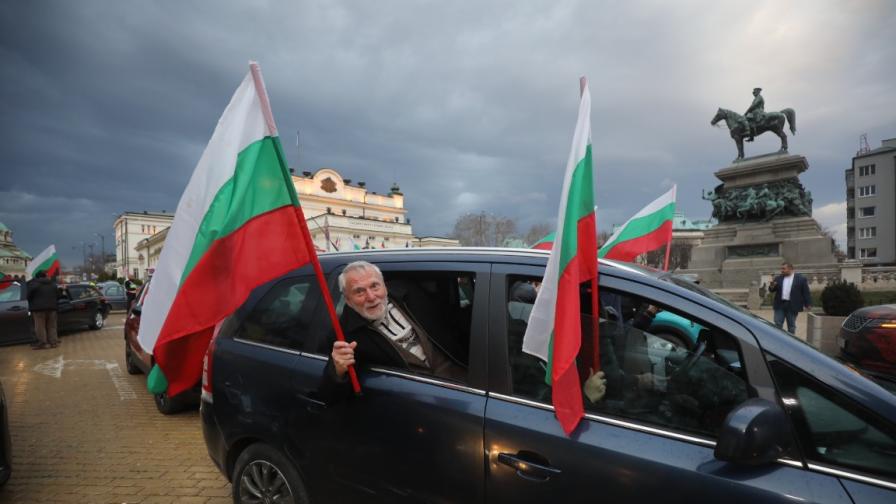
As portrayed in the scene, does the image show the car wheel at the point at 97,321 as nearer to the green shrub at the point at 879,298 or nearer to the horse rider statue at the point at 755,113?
the green shrub at the point at 879,298

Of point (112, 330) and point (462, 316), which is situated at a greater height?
point (462, 316)

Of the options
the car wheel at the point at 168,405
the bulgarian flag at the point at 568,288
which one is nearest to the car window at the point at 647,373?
the bulgarian flag at the point at 568,288

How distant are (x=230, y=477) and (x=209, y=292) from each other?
59.6 inches

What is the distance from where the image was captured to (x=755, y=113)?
2275 centimetres

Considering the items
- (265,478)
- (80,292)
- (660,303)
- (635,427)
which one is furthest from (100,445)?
(80,292)

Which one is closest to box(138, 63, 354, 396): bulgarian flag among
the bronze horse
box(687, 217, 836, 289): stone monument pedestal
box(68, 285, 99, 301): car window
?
box(68, 285, 99, 301): car window

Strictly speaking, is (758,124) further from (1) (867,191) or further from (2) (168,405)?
(1) (867,191)

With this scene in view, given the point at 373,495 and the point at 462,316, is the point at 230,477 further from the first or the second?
the point at 462,316

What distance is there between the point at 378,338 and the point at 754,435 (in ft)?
5.27

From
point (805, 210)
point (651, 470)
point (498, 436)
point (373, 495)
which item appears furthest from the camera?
point (805, 210)

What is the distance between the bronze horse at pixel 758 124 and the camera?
21969 mm

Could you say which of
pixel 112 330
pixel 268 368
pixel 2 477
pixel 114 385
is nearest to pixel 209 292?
pixel 268 368

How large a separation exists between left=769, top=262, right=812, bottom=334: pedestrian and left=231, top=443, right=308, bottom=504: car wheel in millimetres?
10240

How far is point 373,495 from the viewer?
2143 millimetres
